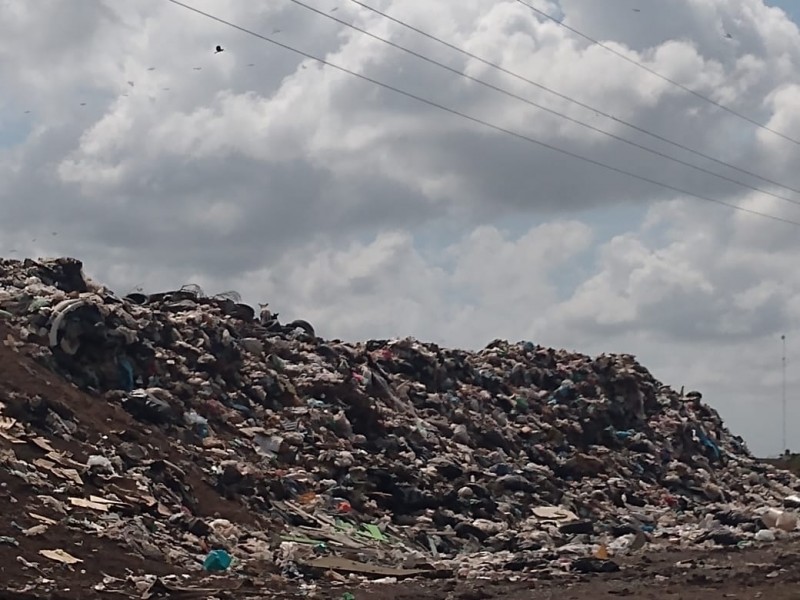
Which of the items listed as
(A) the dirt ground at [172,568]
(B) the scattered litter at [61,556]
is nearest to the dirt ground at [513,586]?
(A) the dirt ground at [172,568]

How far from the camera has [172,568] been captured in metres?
11.5

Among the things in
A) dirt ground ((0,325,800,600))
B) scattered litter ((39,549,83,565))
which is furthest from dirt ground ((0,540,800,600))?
scattered litter ((39,549,83,565))

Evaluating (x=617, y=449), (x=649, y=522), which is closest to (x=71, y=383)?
(x=649, y=522)

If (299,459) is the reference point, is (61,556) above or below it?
below

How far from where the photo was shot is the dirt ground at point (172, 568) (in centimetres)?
1035

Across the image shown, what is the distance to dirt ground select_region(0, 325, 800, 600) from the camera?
1035 cm

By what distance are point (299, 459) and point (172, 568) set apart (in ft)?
18.2

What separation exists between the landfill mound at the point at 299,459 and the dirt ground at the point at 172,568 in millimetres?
43

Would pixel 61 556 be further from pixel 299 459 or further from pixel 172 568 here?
pixel 299 459

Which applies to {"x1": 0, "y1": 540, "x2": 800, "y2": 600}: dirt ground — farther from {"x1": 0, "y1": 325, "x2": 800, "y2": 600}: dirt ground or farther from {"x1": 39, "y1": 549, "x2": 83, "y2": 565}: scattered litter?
{"x1": 39, "y1": 549, "x2": 83, "y2": 565}: scattered litter

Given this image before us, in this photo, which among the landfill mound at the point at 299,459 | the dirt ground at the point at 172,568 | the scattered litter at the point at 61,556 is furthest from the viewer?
the landfill mound at the point at 299,459

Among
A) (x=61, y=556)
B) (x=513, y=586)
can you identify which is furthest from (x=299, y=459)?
(x=61, y=556)

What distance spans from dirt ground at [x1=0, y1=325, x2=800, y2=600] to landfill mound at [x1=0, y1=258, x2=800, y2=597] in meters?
0.04

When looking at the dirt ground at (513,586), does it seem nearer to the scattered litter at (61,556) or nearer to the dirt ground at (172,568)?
the dirt ground at (172,568)
